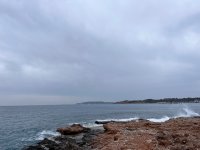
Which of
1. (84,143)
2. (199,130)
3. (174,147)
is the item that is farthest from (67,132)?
(174,147)

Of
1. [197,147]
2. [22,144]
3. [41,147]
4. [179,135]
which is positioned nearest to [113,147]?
[197,147]

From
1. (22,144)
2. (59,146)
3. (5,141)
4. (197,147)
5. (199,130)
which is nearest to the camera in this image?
(197,147)

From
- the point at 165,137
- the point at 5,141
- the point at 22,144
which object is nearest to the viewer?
the point at 165,137

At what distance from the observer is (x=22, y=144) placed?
45438 mm

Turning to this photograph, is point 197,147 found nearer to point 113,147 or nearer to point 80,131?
point 113,147

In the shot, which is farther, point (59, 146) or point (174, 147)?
point (59, 146)

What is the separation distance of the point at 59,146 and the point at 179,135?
13.7 m

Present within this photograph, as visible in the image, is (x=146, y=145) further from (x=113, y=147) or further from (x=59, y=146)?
(x=59, y=146)

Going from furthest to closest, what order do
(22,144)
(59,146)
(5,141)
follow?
(5,141) → (22,144) → (59,146)

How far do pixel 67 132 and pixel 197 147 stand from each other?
26.3 m

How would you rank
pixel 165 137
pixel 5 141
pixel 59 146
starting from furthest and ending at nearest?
pixel 5 141, pixel 59 146, pixel 165 137

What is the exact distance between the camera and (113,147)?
29344 millimetres

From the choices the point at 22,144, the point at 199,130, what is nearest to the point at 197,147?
the point at 199,130

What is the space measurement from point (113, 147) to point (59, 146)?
10996mm
